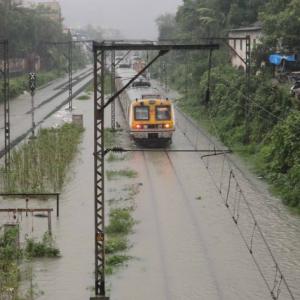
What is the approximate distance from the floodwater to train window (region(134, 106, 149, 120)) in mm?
3498

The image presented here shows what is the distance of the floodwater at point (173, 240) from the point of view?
13.6m

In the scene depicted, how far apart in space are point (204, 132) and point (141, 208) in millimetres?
14761

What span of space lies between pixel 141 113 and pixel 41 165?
21.3 ft

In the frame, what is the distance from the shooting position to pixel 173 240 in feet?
54.2

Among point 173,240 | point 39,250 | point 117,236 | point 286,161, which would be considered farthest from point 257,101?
point 39,250

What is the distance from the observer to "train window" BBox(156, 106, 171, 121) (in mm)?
28609

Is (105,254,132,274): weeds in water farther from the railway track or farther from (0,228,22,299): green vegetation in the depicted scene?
the railway track

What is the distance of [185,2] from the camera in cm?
6212

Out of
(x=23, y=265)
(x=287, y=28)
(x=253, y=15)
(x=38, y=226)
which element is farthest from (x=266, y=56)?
(x=23, y=265)

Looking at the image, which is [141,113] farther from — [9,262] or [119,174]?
[9,262]

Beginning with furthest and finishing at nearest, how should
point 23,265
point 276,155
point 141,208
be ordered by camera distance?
point 276,155 < point 141,208 < point 23,265

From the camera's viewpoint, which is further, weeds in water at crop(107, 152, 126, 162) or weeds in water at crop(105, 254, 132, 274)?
weeds in water at crop(107, 152, 126, 162)

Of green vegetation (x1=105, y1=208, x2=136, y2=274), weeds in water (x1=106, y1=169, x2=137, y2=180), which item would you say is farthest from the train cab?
green vegetation (x1=105, y1=208, x2=136, y2=274)

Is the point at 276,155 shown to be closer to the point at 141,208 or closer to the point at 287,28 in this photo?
the point at 141,208
